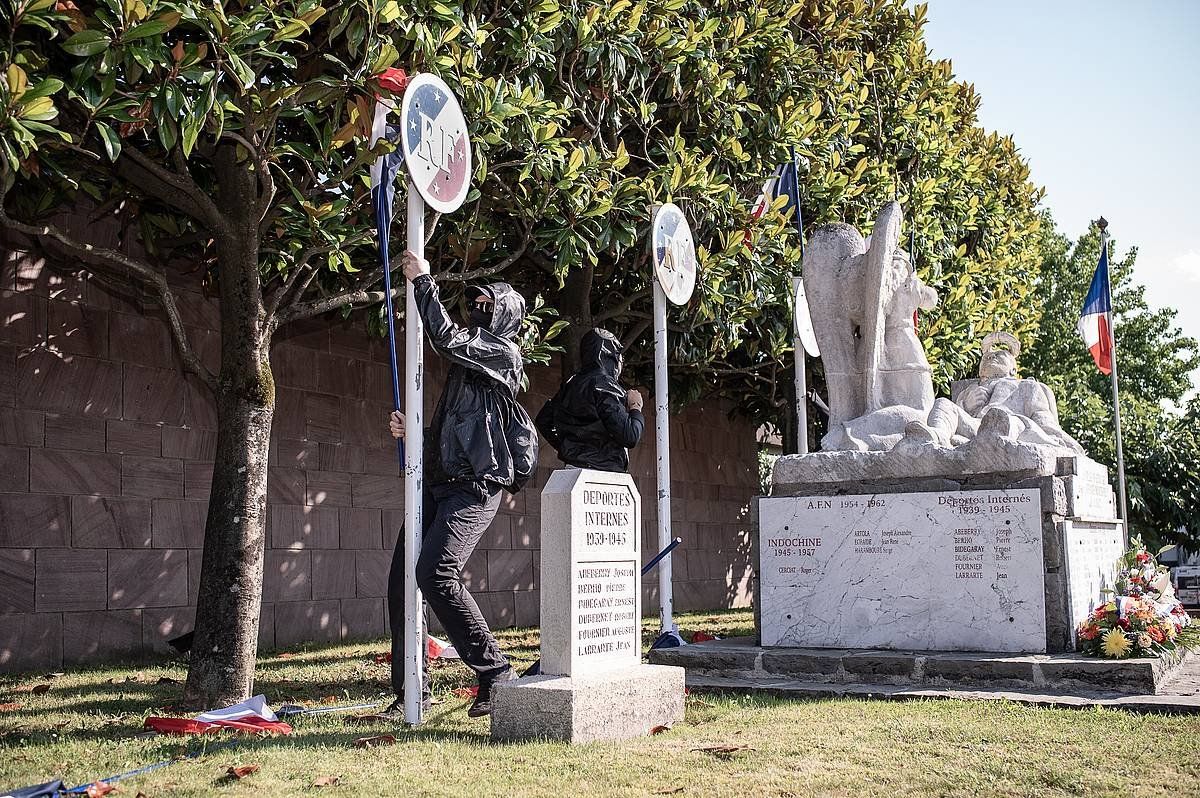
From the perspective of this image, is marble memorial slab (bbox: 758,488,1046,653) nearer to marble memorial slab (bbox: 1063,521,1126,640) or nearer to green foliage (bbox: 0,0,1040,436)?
marble memorial slab (bbox: 1063,521,1126,640)

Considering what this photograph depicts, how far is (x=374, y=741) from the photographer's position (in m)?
5.11

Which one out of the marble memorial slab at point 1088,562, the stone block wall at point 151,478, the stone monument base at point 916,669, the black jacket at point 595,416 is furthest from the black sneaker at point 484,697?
the marble memorial slab at point 1088,562

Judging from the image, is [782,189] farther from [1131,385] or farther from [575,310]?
[1131,385]

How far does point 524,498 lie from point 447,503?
7214mm

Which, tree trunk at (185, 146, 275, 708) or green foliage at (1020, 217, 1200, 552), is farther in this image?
green foliage at (1020, 217, 1200, 552)

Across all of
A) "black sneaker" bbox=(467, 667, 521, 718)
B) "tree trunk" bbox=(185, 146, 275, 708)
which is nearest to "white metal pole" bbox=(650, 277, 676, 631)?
"black sneaker" bbox=(467, 667, 521, 718)

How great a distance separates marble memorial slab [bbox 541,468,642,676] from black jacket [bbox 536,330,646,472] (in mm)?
1188

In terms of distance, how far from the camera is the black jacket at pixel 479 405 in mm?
5621

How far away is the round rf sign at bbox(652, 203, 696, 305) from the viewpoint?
8781 mm

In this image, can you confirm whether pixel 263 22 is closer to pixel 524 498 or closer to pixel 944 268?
pixel 524 498

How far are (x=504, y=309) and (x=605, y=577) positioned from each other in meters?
1.53

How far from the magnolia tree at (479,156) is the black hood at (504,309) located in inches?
40.6

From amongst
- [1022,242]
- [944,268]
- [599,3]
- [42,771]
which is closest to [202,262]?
[599,3]

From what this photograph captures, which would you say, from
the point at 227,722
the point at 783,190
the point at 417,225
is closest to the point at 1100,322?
the point at 783,190
